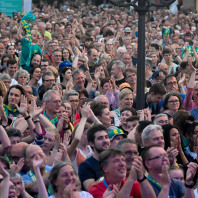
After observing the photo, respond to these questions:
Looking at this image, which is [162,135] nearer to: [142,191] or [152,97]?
[142,191]

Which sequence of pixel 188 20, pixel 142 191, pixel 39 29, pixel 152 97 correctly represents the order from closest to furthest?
pixel 142 191
pixel 152 97
pixel 39 29
pixel 188 20

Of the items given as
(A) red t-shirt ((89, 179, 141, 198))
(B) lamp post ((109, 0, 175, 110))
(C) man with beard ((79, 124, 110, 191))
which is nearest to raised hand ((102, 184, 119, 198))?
(A) red t-shirt ((89, 179, 141, 198))

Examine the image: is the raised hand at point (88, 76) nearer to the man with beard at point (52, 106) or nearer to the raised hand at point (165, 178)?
the man with beard at point (52, 106)

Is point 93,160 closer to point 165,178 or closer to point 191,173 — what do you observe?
point 165,178

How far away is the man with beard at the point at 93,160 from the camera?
6.19m

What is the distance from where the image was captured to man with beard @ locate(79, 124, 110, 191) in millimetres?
6193

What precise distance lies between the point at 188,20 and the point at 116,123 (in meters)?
15.7

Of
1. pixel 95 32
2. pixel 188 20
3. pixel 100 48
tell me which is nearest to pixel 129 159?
pixel 100 48

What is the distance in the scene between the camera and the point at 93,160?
6.36 meters

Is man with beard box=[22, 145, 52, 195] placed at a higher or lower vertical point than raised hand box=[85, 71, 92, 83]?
lower

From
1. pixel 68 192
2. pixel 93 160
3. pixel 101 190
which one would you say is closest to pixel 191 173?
pixel 101 190

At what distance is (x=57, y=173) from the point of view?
5438 millimetres

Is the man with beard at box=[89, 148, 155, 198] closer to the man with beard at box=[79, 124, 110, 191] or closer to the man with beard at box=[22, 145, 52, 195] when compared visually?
the man with beard at box=[79, 124, 110, 191]

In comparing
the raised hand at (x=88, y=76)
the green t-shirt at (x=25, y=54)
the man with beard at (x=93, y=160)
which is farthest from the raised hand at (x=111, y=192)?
the green t-shirt at (x=25, y=54)
